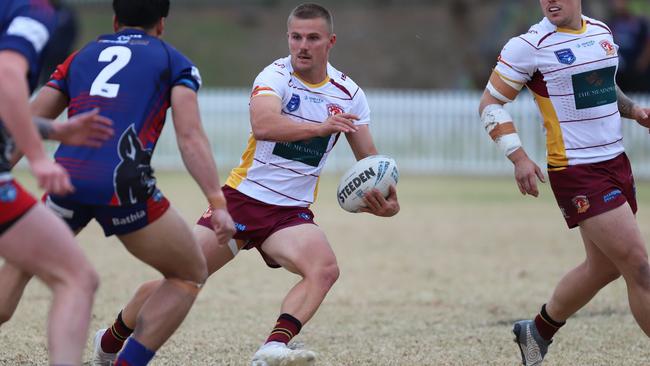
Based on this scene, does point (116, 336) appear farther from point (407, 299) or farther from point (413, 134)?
point (413, 134)

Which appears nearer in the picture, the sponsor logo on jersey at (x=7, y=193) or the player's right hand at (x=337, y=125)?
the sponsor logo on jersey at (x=7, y=193)

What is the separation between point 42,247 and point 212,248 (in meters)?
1.96

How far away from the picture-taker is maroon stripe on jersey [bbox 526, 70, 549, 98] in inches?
258

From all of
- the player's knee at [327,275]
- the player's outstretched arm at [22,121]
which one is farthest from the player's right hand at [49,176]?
the player's knee at [327,275]

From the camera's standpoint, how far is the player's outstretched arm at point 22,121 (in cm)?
441

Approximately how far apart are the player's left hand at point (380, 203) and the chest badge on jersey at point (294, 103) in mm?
685

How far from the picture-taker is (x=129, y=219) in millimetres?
5191

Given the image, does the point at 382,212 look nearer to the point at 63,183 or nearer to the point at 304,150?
the point at 304,150

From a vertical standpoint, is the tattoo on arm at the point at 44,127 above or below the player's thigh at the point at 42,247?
above

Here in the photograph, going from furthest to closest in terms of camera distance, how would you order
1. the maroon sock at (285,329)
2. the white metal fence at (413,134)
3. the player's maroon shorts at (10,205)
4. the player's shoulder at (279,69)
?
the white metal fence at (413,134) < the player's shoulder at (279,69) < the maroon sock at (285,329) < the player's maroon shorts at (10,205)

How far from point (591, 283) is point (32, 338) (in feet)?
12.2

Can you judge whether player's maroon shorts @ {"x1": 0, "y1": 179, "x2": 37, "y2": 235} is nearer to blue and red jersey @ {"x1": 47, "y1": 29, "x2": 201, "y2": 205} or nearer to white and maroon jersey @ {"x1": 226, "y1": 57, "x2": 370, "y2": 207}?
blue and red jersey @ {"x1": 47, "y1": 29, "x2": 201, "y2": 205}

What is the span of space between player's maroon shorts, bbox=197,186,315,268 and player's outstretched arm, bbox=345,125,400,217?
15.5 inches

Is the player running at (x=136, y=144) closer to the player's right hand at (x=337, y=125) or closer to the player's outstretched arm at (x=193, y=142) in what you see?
the player's outstretched arm at (x=193, y=142)
